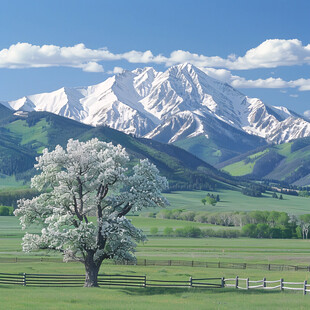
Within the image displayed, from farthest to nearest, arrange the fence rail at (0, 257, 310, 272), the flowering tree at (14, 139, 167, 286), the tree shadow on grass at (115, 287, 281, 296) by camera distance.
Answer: the fence rail at (0, 257, 310, 272) → the tree shadow on grass at (115, 287, 281, 296) → the flowering tree at (14, 139, 167, 286)

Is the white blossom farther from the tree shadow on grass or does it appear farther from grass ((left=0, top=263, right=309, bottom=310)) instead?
grass ((left=0, top=263, right=309, bottom=310))

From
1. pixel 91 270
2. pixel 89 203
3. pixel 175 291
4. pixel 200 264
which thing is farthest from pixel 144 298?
pixel 200 264

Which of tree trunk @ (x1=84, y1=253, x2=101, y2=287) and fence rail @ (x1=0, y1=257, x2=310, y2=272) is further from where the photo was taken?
fence rail @ (x1=0, y1=257, x2=310, y2=272)

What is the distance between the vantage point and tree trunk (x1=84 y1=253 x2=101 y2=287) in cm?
6625

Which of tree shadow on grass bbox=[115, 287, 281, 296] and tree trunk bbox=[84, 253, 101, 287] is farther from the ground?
tree trunk bbox=[84, 253, 101, 287]

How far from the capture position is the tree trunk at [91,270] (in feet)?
217

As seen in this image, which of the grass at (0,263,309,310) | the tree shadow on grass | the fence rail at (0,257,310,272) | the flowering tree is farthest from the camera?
the fence rail at (0,257,310,272)

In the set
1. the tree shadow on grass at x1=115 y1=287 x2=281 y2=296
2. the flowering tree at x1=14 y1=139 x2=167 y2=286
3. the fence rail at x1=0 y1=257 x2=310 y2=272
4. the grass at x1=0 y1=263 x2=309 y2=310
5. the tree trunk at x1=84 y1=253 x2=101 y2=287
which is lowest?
the fence rail at x1=0 y1=257 x2=310 y2=272

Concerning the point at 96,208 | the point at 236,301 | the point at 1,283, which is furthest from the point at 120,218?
the point at 1,283

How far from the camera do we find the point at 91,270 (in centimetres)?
6681

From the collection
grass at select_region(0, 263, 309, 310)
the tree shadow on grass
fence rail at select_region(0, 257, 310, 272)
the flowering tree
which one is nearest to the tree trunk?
the flowering tree

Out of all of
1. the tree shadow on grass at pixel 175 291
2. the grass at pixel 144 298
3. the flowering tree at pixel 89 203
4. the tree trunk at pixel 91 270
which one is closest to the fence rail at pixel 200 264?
the tree shadow on grass at pixel 175 291

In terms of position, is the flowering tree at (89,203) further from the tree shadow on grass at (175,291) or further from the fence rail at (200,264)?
the fence rail at (200,264)

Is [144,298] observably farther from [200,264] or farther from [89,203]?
[200,264]
